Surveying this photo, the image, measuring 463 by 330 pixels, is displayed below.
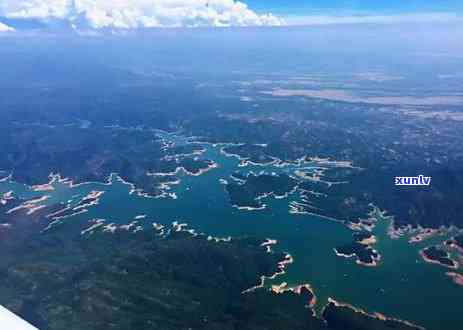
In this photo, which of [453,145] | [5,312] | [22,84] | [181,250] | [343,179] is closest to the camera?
[5,312]

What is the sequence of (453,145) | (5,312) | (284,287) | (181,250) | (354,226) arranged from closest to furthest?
(5,312) → (284,287) → (181,250) → (354,226) → (453,145)

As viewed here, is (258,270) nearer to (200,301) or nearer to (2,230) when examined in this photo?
(200,301)

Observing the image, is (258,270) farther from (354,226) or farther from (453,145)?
(453,145)

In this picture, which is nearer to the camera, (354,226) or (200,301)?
(200,301)

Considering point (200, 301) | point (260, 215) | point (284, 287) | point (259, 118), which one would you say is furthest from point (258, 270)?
point (259, 118)

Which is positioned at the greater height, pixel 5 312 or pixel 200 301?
pixel 5 312

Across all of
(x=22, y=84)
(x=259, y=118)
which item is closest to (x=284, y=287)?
(x=259, y=118)
